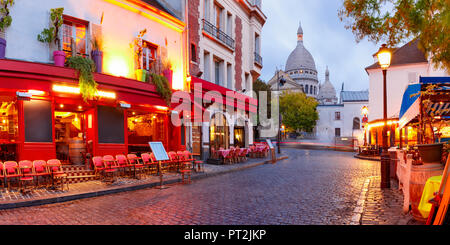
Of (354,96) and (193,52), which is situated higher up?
(354,96)

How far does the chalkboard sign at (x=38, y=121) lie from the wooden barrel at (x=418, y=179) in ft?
31.6

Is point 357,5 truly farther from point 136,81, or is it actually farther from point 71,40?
point 71,40

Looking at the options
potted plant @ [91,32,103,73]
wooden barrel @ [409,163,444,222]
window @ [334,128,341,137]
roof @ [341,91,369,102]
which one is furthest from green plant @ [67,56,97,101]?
window @ [334,128,341,137]

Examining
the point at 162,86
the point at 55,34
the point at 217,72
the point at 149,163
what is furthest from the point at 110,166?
the point at 217,72

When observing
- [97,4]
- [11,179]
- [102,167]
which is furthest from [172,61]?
[11,179]

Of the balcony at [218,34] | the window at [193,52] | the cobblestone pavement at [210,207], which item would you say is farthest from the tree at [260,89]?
the cobblestone pavement at [210,207]

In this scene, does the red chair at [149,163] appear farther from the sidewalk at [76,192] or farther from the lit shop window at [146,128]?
the lit shop window at [146,128]

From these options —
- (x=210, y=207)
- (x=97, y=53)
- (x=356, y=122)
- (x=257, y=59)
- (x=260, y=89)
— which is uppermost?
(x=260, y=89)

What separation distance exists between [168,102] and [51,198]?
662 centimetres

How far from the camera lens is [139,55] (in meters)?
11.9

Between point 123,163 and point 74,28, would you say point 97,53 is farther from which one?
point 123,163

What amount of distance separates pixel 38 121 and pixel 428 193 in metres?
9.91

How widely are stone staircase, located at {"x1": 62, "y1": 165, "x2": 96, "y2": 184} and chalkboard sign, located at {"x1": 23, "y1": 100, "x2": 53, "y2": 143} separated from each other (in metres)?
1.10

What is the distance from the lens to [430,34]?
621cm
